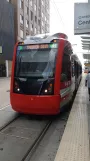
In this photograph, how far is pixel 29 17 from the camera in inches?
2399

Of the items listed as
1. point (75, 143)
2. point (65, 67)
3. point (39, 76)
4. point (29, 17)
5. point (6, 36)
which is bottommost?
point (75, 143)

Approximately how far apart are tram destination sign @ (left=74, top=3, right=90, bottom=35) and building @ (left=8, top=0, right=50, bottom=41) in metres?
40.2

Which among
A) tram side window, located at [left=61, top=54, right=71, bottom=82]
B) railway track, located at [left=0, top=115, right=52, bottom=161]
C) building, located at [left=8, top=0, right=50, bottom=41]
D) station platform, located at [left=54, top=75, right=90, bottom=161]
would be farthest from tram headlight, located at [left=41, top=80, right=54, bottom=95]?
building, located at [left=8, top=0, right=50, bottom=41]

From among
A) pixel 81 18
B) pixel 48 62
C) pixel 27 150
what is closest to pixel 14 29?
pixel 81 18

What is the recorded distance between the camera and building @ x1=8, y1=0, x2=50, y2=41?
169 feet

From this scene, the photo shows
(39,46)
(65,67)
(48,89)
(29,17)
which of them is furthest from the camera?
(29,17)

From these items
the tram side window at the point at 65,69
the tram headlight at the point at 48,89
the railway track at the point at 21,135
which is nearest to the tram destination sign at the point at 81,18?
the tram side window at the point at 65,69

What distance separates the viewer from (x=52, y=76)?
324 inches

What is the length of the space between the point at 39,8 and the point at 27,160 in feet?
233

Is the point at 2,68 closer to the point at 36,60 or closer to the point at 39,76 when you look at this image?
the point at 36,60

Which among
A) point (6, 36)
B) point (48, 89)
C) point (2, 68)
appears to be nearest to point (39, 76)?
point (48, 89)

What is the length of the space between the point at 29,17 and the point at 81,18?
169 ft

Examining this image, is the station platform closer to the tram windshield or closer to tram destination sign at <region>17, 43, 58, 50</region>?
the tram windshield

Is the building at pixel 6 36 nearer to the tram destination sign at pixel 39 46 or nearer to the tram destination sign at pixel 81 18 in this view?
the tram destination sign at pixel 81 18
